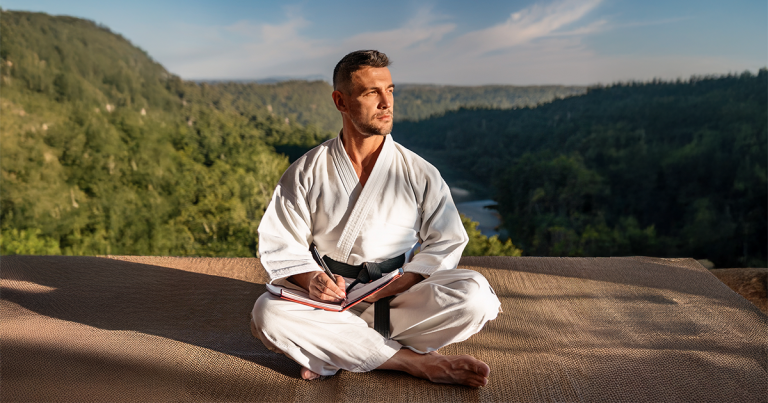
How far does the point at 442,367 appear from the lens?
4.45ft

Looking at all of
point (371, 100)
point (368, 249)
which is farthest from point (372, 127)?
point (368, 249)

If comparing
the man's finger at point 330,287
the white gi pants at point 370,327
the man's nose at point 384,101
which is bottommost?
the white gi pants at point 370,327

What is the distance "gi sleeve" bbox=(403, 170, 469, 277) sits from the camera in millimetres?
1452

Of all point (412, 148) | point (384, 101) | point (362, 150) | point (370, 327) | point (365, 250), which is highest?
point (384, 101)

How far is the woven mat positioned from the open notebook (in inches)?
8.8

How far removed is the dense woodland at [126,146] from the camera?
4848 mm

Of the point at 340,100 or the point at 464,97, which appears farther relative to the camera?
the point at 464,97

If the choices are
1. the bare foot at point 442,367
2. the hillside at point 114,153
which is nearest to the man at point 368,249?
the bare foot at point 442,367

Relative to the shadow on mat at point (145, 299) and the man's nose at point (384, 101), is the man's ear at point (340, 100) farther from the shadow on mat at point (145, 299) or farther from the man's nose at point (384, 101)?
the shadow on mat at point (145, 299)

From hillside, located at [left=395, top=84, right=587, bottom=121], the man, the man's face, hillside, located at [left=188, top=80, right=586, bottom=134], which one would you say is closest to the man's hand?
the man

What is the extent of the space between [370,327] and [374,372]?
5.1 inches

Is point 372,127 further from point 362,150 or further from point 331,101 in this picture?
point 331,101

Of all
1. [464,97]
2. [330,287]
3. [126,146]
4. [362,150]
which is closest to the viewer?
[330,287]

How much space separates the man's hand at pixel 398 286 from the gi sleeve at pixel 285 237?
199 mm
